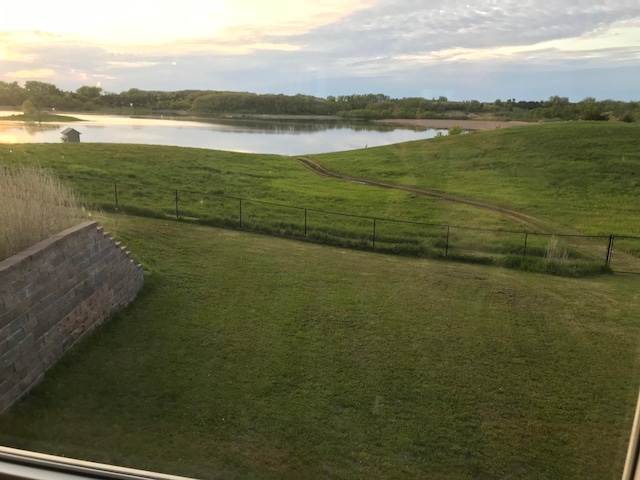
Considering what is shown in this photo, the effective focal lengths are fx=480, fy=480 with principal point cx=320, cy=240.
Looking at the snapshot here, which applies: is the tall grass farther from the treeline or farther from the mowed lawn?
the mowed lawn

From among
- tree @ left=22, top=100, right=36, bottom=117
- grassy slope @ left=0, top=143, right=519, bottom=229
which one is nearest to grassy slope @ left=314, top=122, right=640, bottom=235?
grassy slope @ left=0, top=143, right=519, bottom=229

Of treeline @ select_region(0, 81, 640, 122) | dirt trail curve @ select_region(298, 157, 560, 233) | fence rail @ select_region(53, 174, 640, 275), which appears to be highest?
treeline @ select_region(0, 81, 640, 122)

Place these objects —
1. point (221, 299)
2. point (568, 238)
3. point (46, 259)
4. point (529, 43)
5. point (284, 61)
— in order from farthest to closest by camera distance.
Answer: point (568, 238) → point (221, 299) → point (284, 61) → point (46, 259) → point (529, 43)

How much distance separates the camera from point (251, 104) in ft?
15.8

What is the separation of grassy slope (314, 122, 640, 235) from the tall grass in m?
7.08

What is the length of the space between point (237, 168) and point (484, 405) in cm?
1205

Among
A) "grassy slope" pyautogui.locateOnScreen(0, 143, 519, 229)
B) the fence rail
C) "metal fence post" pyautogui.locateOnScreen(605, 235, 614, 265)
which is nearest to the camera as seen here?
"metal fence post" pyautogui.locateOnScreen(605, 235, 614, 265)

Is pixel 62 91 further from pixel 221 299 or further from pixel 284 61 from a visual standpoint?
pixel 221 299

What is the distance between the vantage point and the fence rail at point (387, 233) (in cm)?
566

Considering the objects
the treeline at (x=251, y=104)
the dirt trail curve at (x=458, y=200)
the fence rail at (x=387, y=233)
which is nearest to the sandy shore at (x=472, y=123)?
the treeline at (x=251, y=104)

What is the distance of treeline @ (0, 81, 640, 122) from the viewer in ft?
9.38

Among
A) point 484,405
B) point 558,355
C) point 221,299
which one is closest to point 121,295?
point 221,299

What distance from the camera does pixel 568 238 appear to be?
660 centimetres

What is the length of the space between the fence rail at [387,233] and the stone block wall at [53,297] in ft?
7.56
